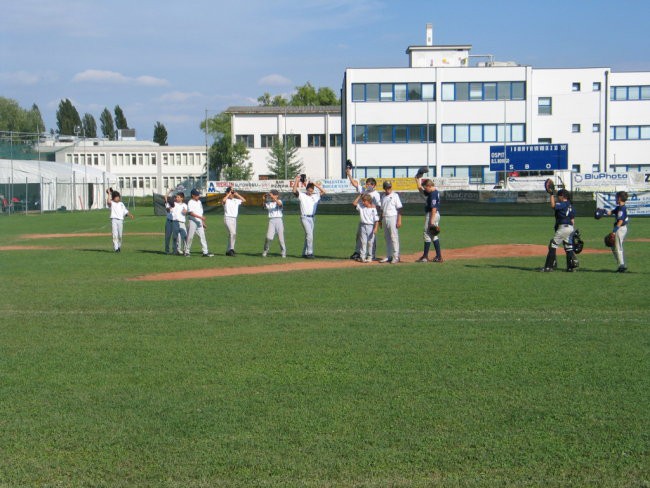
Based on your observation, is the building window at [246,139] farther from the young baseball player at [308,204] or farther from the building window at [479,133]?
the young baseball player at [308,204]

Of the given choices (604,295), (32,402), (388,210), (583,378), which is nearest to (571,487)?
(583,378)

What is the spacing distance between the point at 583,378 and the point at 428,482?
117 inches

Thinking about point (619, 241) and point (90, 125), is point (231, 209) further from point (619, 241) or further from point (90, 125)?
point (90, 125)

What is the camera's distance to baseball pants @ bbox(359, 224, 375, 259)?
18595 mm

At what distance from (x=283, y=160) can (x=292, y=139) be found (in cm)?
498

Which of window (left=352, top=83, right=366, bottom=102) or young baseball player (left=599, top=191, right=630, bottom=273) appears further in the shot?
window (left=352, top=83, right=366, bottom=102)

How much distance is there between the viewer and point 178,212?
20.8 metres

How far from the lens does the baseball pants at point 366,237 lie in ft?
61.0

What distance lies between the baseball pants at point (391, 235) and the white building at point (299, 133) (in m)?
55.5

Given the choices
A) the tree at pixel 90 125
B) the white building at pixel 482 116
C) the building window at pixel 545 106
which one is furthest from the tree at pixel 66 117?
the building window at pixel 545 106

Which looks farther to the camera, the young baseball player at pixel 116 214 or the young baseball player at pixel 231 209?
the young baseball player at pixel 116 214

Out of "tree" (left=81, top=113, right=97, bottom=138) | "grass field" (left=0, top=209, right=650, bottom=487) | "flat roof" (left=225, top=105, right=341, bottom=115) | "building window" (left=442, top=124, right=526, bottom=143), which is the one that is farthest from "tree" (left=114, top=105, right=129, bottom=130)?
"grass field" (left=0, top=209, right=650, bottom=487)

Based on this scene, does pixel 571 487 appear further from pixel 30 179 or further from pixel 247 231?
pixel 30 179

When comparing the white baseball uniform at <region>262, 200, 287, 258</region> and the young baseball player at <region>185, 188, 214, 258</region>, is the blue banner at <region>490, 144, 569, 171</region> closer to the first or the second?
the white baseball uniform at <region>262, 200, 287, 258</region>
